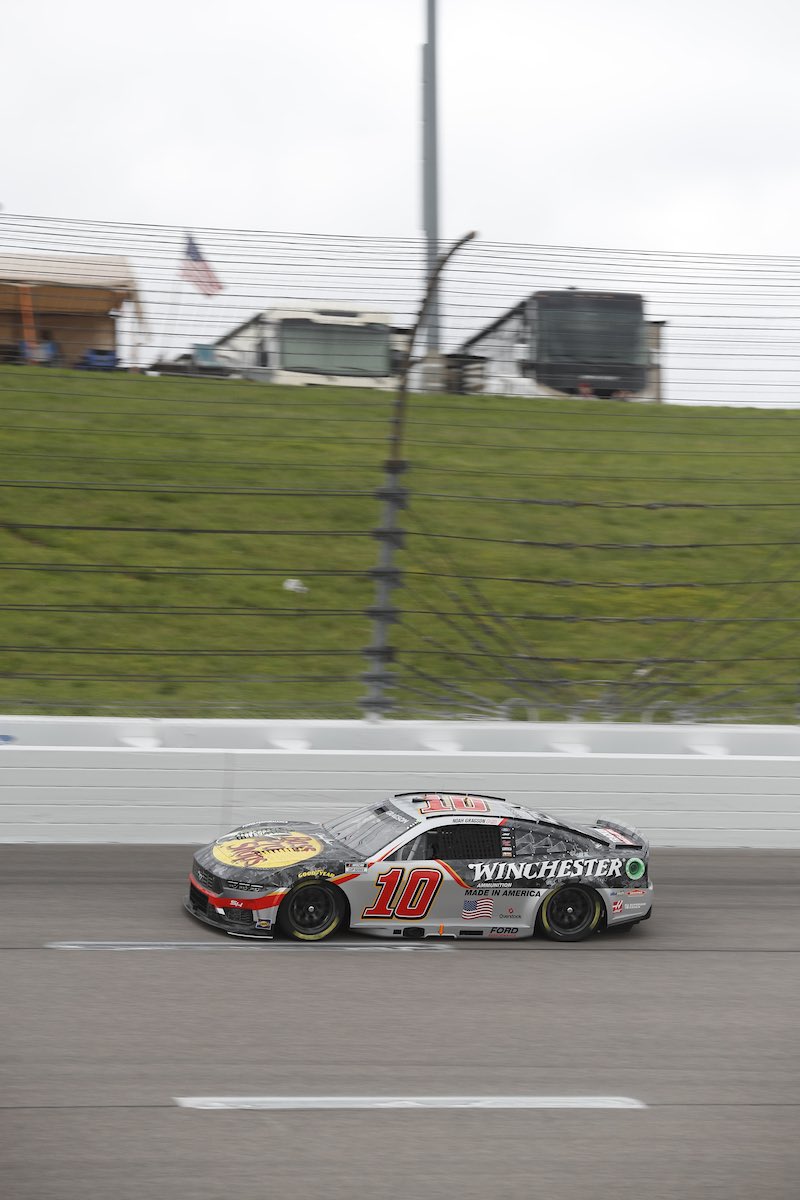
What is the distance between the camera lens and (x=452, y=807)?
9.51 metres

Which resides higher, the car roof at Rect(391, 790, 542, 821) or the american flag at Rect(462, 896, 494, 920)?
the car roof at Rect(391, 790, 542, 821)

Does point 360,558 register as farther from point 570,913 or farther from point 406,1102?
point 406,1102

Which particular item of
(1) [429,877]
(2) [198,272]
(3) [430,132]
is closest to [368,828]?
(1) [429,877]

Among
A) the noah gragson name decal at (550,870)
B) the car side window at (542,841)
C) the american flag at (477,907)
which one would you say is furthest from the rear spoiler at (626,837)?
the american flag at (477,907)

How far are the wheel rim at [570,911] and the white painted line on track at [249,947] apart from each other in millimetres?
741

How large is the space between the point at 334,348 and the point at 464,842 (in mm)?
7683

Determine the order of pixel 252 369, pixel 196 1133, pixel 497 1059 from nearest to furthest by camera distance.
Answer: pixel 196 1133 < pixel 497 1059 < pixel 252 369

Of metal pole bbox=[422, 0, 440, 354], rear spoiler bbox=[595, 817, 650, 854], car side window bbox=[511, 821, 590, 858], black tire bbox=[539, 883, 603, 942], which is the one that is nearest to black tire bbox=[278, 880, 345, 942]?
car side window bbox=[511, 821, 590, 858]

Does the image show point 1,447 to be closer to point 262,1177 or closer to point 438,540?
point 438,540

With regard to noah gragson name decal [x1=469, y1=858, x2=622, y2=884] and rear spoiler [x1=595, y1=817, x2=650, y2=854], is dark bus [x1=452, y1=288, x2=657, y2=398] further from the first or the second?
noah gragson name decal [x1=469, y1=858, x2=622, y2=884]

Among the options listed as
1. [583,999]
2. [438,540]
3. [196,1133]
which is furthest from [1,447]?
[196,1133]

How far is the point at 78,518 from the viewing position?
17.0 metres

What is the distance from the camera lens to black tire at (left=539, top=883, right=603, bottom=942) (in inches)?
369

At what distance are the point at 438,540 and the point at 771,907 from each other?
7.96 metres
